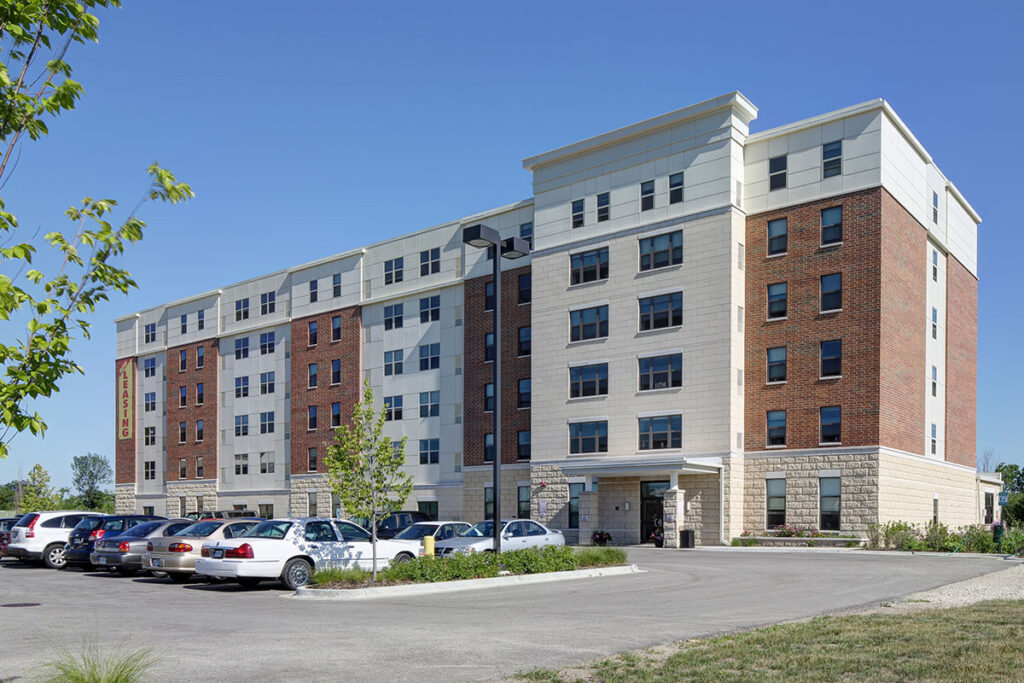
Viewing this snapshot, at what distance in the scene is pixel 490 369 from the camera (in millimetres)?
53906

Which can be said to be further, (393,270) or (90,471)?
(90,471)

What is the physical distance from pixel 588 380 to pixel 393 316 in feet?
→ 52.9

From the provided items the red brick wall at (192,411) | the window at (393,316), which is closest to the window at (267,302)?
the red brick wall at (192,411)

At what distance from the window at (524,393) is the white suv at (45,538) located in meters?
25.8

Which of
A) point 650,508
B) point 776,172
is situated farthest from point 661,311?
point 650,508

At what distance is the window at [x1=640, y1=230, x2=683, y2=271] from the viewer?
4594cm

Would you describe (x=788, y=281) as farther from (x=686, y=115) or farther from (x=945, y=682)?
(x=945, y=682)

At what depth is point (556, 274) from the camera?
5066 cm

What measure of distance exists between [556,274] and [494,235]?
26.6 m

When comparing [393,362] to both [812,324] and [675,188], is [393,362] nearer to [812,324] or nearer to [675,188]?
[675,188]

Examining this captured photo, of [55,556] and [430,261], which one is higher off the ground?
[430,261]

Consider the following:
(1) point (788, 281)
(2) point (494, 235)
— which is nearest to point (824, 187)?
(1) point (788, 281)

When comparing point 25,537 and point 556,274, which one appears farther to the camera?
point 556,274

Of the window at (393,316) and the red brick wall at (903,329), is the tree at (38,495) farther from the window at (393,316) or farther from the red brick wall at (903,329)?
the red brick wall at (903,329)
